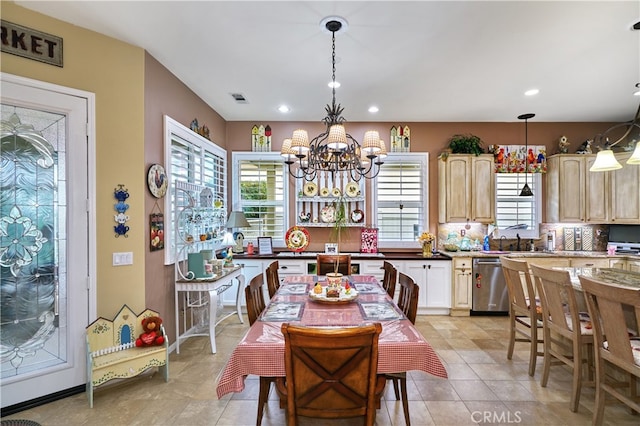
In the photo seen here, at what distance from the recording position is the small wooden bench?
7.88 feet

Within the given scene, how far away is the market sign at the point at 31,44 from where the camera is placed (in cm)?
225

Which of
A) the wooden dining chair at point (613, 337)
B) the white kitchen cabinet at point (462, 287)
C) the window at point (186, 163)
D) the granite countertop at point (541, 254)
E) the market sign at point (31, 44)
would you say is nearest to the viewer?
the wooden dining chair at point (613, 337)

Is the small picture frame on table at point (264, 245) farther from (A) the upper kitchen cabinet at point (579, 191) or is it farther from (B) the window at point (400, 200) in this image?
(A) the upper kitchen cabinet at point (579, 191)

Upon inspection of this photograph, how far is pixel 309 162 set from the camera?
8.88ft

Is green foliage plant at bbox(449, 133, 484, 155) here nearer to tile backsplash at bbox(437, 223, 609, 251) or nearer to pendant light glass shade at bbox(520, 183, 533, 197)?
pendant light glass shade at bbox(520, 183, 533, 197)

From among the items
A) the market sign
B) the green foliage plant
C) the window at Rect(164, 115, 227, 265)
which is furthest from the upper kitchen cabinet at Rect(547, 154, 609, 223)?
the market sign

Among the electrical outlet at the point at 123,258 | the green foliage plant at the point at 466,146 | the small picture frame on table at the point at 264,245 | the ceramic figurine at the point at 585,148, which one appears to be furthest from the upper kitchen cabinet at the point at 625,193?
Answer: the electrical outlet at the point at 123,258

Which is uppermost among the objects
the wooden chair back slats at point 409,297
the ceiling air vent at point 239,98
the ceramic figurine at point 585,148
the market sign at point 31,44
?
the ceiling air vent at point 239,98

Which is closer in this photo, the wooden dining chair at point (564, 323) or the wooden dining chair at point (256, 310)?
the wooden dining chair at point (256, 310)

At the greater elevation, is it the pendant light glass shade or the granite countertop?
the pendant light glass shade

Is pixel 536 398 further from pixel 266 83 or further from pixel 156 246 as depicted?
pixel 266 83

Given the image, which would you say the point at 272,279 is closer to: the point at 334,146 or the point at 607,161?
the point at 334,146

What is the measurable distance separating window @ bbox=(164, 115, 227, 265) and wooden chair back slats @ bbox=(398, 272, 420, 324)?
2475 millimetres

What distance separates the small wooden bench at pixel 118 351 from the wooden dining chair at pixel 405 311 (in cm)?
203
